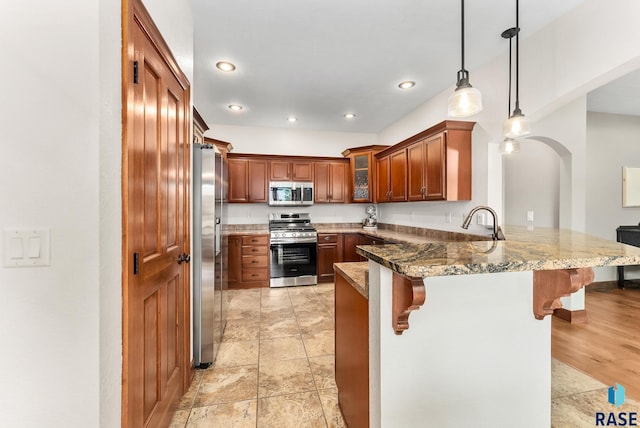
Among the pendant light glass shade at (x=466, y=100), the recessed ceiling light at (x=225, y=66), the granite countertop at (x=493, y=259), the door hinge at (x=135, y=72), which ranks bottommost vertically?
the granite countertop at (x=493, y=259)

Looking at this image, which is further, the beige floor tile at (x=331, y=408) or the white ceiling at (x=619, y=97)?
the white ceiling at (x=619, y=97)

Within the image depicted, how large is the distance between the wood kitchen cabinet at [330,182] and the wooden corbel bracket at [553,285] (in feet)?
13.0

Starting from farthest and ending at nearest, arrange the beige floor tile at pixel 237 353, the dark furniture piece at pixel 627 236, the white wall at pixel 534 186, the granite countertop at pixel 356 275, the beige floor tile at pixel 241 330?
the dark furniture piece at pixel 627 236
the white wall at pixel 534 186
the beige floor tile at pixel 241 330
the beige floor tile at pixel 237 353
the granite countertop at pixel 356 275

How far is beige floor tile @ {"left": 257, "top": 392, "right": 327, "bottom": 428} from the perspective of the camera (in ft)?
5.33

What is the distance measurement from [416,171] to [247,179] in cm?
279

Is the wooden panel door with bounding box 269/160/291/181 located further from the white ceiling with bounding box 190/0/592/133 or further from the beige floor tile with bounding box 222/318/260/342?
the beige floor tile with bounding box 222/318/260/342

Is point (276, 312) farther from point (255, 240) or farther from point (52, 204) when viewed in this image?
point (52, 204)

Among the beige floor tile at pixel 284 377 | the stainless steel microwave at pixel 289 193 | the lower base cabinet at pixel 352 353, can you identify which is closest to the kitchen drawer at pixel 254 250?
the stainless steel microwave at pixel 289 193

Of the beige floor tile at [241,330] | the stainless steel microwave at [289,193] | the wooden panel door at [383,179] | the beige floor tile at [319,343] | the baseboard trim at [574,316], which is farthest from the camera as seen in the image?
the stainless steel microwave at [289,193]

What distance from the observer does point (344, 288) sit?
1583mm

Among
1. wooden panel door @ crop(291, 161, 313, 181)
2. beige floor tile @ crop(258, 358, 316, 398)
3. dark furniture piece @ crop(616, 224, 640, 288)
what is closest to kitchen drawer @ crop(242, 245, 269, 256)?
wooden panel door @ crop(291, 161, 313, 181)

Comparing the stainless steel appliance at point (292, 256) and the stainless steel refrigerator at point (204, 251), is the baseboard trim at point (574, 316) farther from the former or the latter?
the stainless steel refrigerator at point (204, 251)

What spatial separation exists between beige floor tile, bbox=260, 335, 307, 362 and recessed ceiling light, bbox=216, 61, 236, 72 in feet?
9.35

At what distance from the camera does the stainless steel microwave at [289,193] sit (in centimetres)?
483
